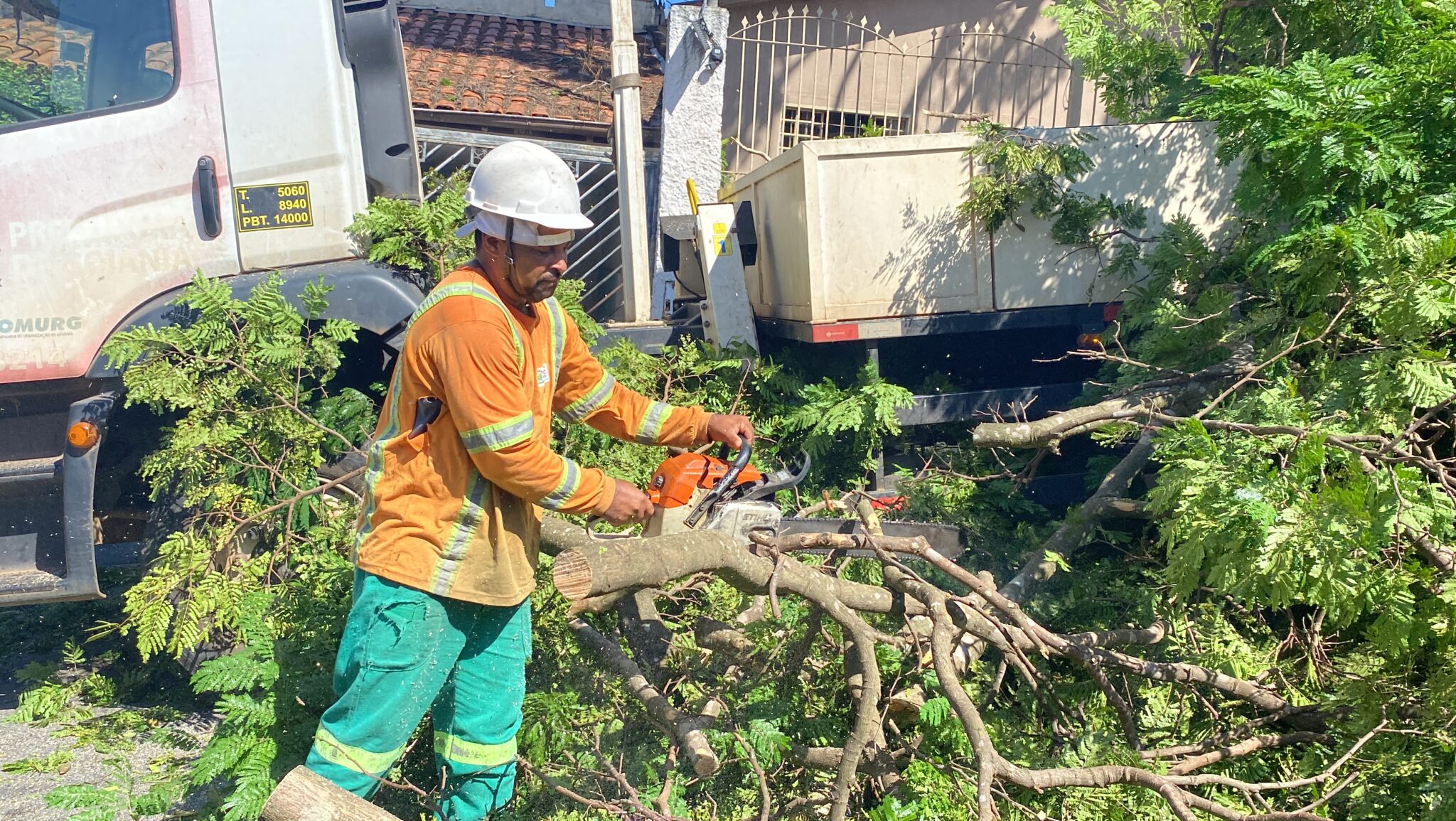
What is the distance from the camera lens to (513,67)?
385 inches

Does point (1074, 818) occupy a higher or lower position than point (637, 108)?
lower

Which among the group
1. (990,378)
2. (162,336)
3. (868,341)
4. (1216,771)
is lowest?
(1216,771)

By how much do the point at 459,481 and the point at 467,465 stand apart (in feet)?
0.16

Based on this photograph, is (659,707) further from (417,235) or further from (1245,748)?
(417,235)

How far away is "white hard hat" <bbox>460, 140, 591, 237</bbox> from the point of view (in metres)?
2.46

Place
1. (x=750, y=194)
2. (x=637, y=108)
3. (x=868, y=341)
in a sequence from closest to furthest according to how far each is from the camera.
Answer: (x=868, y=341)
(x=750, y=194)
(x=637, y=108)

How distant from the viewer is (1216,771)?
287cm

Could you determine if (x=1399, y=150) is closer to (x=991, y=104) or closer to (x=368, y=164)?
(x=368, y=164)

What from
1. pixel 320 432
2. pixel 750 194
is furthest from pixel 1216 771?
pixel 750 194

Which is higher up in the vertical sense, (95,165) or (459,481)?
(95,165)

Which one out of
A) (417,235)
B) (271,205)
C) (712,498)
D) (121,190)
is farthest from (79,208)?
(712,498)

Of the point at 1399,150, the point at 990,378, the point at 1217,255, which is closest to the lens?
the point at 1399,150

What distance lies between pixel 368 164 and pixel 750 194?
221 cm

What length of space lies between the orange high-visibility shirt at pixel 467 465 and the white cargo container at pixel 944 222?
220 cm
